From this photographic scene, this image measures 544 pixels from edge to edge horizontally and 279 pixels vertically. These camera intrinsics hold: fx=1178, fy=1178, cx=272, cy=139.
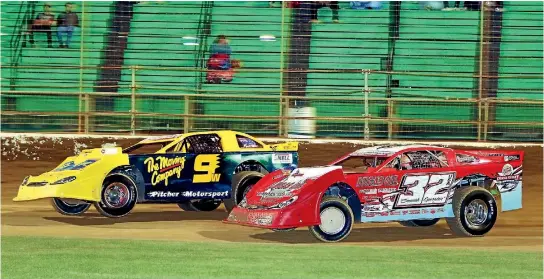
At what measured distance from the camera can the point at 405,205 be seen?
631 inches

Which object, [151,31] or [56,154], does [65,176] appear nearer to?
[56,154]

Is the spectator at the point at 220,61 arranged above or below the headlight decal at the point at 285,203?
above

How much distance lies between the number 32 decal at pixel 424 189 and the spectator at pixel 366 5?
12036 mm

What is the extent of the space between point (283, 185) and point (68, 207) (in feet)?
15.7

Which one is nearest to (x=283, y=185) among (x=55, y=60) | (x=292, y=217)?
(x=292, y=217)

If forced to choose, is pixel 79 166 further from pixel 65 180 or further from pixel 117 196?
pixel 117 196

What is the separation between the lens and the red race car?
15.1 metres

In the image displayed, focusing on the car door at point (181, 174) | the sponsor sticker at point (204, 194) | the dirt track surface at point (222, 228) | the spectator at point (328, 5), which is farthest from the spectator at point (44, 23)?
the sponsor sticker at point (204, 194)

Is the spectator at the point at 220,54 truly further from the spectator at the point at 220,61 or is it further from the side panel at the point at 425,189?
the side panel at the point at 425,189

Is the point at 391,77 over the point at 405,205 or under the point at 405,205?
over

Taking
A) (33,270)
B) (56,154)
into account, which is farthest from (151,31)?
(33,270)

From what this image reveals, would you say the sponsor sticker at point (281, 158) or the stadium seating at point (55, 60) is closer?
the sponsor sticker at point (281, 158)

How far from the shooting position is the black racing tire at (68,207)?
739 inches

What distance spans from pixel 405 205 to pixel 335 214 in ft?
3.99
